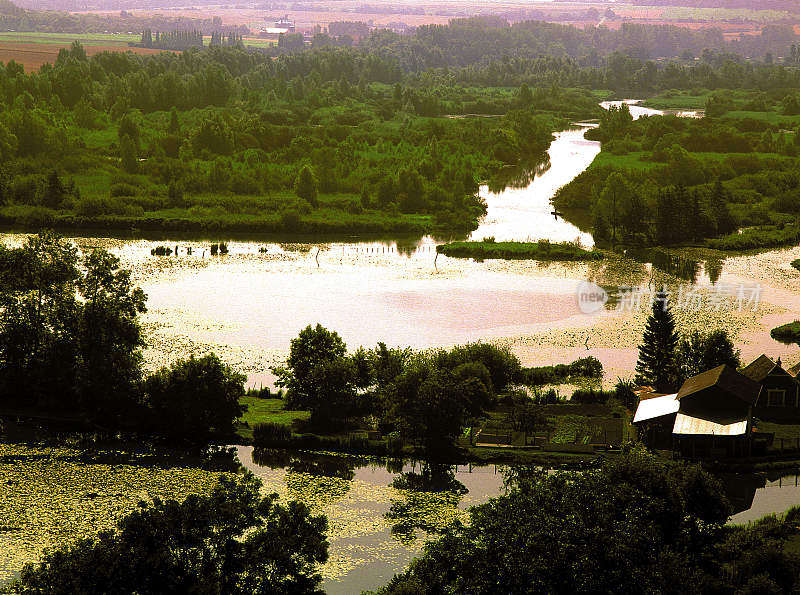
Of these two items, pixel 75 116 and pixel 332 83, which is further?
pixel 332 83

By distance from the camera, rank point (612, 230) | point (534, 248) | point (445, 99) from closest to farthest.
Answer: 1. point (534, 248)
2. point (612, 230)
3. point (445, 99)

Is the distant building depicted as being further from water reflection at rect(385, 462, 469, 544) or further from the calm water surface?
water reflection at rect(385, 462, 469, 544)

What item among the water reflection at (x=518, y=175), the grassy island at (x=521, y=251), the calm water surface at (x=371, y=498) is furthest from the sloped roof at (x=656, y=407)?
the water reflection at (x=518, y=175)

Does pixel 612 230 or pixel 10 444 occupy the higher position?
pixel 612 230

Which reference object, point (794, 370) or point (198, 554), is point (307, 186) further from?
point (198, 554)

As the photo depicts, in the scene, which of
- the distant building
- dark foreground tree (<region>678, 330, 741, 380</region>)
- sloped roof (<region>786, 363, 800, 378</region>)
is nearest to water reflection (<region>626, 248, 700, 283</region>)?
dark foreground tree (<region>678, 330, 741, 380</region>)

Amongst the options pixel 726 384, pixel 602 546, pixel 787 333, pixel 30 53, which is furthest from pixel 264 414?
pixel 30 53

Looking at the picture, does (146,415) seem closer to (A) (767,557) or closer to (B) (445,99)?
(A) (767,557)

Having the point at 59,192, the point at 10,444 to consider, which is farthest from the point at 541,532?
the point at 59,192
